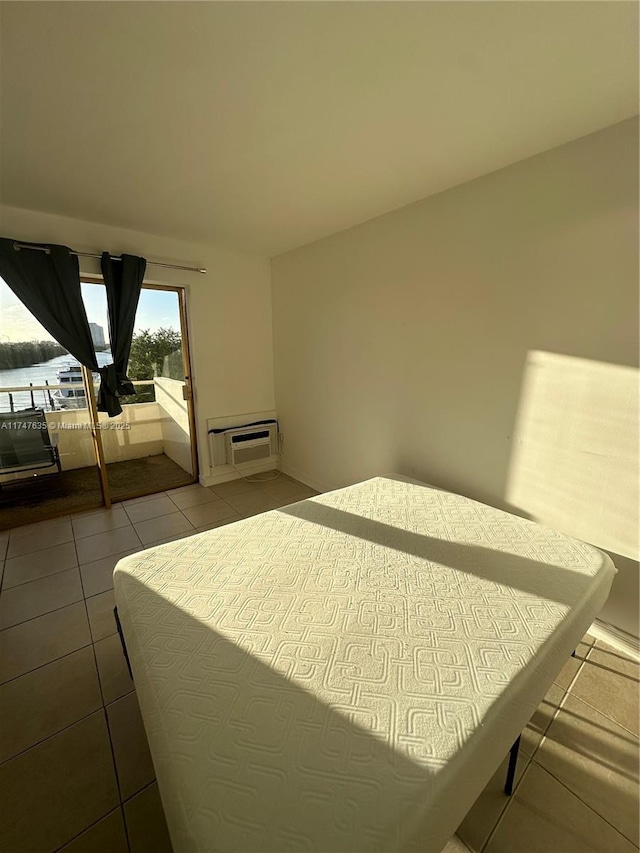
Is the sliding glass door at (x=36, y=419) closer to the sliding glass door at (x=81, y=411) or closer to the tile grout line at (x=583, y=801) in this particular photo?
the sliding glass door at (x=81, y=411)

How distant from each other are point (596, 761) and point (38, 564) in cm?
322

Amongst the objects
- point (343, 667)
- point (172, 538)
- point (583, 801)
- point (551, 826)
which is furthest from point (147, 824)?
point (172, 538)

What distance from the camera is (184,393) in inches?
144

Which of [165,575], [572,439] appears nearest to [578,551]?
[572,439]

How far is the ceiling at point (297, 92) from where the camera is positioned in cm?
105

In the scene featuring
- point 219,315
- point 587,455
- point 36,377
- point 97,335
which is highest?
point 219,315

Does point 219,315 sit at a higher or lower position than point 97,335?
higher

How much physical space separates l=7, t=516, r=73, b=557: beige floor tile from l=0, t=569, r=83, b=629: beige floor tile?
487 mm

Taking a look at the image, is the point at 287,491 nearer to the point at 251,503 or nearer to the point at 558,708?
the point at 251,503

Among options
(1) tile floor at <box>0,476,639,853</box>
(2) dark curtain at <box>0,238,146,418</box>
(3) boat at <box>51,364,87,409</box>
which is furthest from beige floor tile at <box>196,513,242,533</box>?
(3) boat at <box>51,364,87,409</box>

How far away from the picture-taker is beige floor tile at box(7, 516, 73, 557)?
2.59m

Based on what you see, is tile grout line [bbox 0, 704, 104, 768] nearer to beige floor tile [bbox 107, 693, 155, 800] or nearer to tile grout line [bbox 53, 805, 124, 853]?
beige floor tile [bbox 107, 693, 155, 800]

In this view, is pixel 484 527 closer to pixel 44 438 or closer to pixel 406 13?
pixel 406 13

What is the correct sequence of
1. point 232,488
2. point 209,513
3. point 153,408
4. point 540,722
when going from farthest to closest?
point 153,408 < point 232,488 < point 209,513 < point 540,722
